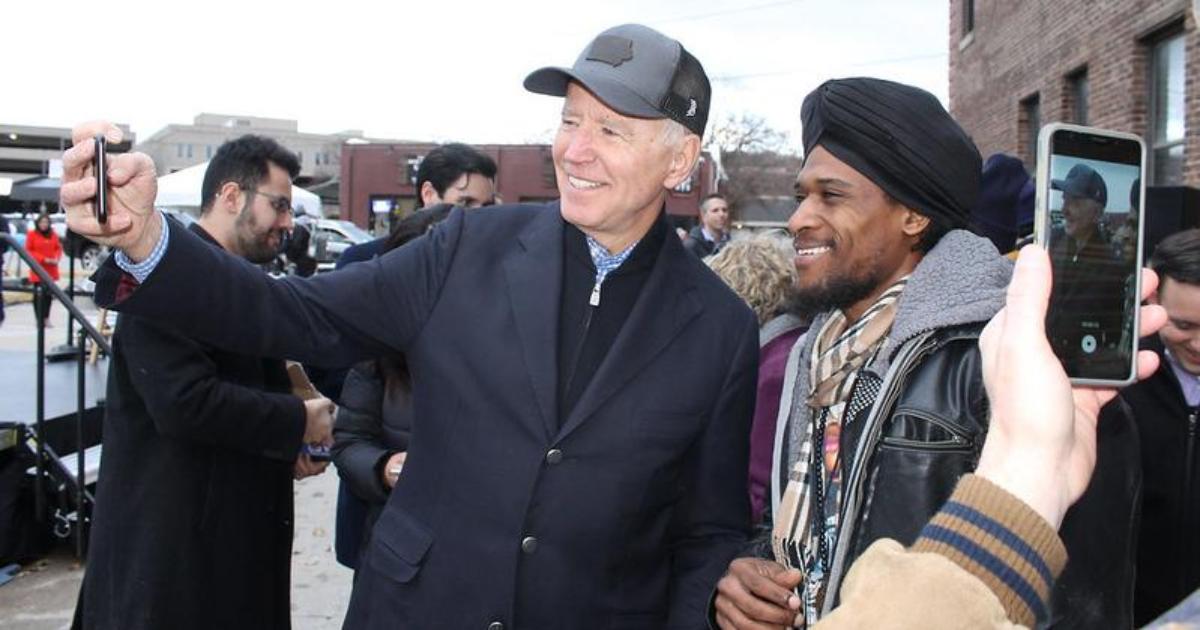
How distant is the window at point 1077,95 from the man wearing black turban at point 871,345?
35.3 feet

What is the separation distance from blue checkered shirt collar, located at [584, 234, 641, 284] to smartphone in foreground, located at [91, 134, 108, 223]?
3.63ft

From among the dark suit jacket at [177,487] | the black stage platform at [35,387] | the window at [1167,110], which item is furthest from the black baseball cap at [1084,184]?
the window at [1167,110]

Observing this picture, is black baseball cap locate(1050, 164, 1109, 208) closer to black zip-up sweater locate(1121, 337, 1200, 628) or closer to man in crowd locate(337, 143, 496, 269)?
black zip-up sweater locate(1121, 337, 1200, 628)

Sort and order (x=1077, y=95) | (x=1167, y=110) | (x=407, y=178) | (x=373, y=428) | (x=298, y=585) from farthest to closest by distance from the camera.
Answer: (x=407, y=178)
(x=1077, y=95)
(x=1167, y=110)
(x=298, y=585)
(x=373, y=428)

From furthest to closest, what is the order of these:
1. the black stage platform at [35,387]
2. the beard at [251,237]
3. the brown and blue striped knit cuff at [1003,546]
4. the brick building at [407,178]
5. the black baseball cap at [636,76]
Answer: the brick building at [407,178] → the black stage platform at [35,387] → the beard at [251,237] → the black baseball cap at [636,76] → the brown and blue striped knit cuff at [1003,546]

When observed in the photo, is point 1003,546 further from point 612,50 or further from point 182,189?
point 182,189

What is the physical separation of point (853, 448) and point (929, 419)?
281mm

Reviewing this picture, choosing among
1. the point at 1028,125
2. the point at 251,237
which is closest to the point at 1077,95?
the point at 1028,125

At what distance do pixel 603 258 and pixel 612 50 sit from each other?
0.50m

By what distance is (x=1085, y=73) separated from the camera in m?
11.3

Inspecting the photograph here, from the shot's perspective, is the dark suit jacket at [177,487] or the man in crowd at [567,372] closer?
the man in crowd at [567,372]

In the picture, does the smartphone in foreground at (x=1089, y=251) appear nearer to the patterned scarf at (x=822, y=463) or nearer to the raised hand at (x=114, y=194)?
the patterned scarf at (x=822, y=463)

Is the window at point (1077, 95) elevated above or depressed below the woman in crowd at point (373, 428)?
above

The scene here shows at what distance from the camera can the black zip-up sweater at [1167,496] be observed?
117 inches
